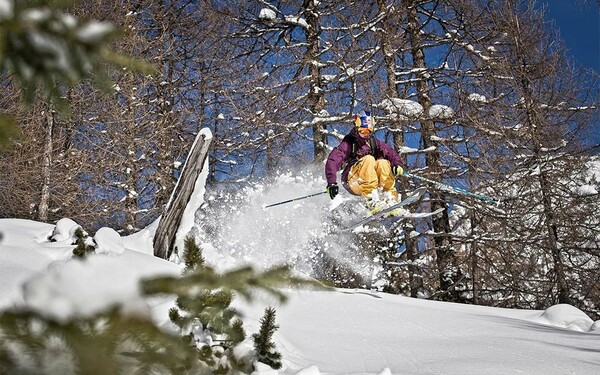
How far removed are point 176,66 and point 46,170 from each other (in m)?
7.87

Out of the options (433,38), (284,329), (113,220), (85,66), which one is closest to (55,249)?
(284,329)

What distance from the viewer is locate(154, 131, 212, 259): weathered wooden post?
22.3 ft

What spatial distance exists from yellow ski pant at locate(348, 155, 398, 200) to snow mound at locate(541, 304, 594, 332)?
326 centimetres

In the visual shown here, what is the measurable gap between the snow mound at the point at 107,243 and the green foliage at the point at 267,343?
2.30 m

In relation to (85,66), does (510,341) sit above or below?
below

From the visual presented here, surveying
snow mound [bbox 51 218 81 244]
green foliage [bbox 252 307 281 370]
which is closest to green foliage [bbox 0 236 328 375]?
green foliage [bbox 252 307 281 370]

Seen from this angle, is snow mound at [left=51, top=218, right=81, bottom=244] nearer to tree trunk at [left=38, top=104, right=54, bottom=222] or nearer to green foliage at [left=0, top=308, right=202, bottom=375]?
green foliage at [left=0, top=308, right=202, bottom=375]

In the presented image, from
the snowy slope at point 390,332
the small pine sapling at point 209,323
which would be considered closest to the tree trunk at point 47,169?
the snowy slope at point 390,332

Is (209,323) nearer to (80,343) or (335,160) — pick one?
(80,343)

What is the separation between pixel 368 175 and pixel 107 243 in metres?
4.72

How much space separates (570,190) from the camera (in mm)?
10453

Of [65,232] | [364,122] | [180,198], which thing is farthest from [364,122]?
[65,232]

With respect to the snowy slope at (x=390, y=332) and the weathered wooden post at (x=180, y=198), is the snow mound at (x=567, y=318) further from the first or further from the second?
the weathered wooden post at (x=180, y=198)

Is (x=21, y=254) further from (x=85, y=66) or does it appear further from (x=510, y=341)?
(x=510, y=341)
